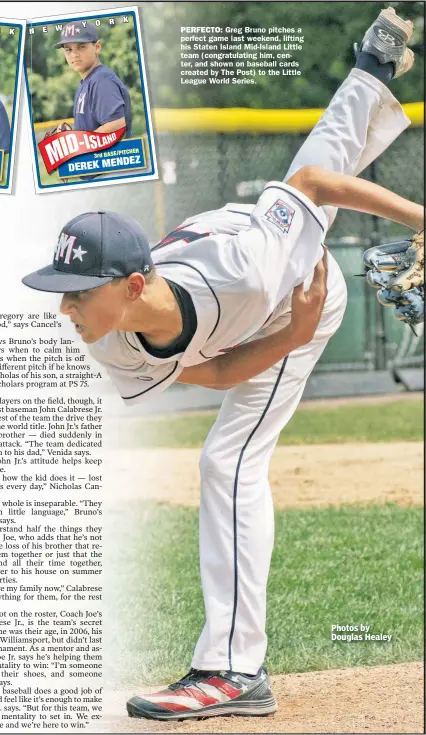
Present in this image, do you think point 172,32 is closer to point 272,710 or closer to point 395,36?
point 395,36

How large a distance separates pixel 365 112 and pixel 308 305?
0.57m

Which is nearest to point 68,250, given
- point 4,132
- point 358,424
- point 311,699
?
point 4,132

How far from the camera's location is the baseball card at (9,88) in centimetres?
308

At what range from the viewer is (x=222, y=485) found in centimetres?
285

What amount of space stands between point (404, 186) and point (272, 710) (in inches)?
95.9

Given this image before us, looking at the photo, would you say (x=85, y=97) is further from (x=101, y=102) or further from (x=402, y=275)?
(x=402, y=275)

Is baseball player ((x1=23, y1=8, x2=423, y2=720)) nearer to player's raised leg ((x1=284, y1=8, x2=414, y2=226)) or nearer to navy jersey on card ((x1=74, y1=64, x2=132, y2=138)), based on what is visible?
player's raised leg ((x1=284, y1=8, x2=414, y2=226))

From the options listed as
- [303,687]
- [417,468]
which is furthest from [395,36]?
[417,468]

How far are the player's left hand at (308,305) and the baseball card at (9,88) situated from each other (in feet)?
3.03

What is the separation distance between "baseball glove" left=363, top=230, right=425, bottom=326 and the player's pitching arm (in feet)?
0.54

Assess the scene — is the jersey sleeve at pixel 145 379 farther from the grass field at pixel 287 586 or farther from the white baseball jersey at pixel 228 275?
the grass field at pixel 287 586

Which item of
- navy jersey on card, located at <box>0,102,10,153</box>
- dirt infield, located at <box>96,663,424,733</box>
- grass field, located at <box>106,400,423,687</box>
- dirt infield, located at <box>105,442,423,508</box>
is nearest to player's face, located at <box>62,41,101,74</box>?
navy jersey on card, located at <box>0,102,10,153</box>

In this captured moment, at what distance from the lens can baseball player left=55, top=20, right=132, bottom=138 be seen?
3092 millimetres

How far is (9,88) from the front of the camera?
10.1ft
